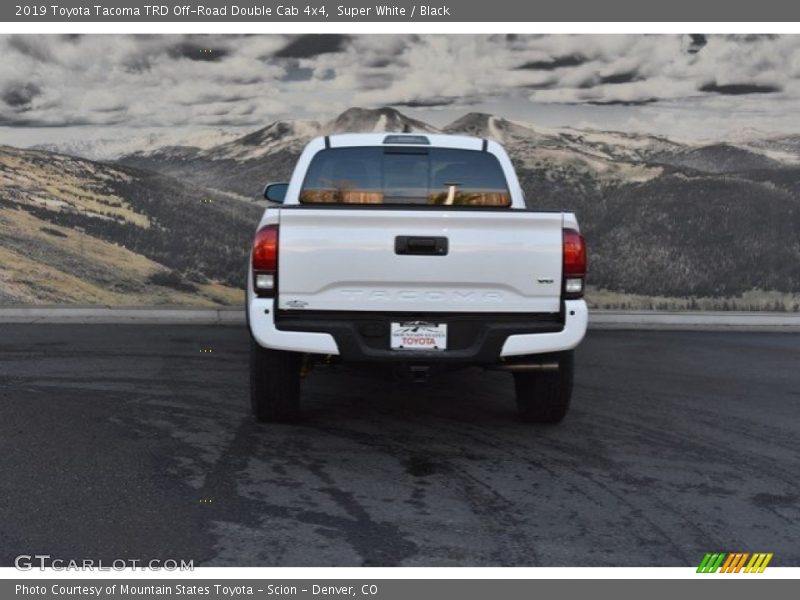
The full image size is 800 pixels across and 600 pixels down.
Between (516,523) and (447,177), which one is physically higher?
(447,177)

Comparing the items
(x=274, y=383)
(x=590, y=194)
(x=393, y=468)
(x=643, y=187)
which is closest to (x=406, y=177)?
(x=274, y=383)

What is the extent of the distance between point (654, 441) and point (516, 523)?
214 centimetres

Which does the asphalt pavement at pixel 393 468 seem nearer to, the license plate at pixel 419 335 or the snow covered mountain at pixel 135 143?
the license plate at pixel 419 335

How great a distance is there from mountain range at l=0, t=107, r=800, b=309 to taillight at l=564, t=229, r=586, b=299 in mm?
7982

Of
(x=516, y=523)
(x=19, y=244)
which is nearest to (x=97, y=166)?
(x=19, y=244)

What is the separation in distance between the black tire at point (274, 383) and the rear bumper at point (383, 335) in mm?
430

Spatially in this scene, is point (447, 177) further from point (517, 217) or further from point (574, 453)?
point (574, 453)

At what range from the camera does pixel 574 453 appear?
6449mm

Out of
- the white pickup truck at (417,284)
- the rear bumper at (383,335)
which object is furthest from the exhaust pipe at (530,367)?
the rear bumper at (383,335)

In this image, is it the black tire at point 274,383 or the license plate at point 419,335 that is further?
the black tire at point 274,383

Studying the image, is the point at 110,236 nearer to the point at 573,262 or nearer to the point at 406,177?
the point at 406,177

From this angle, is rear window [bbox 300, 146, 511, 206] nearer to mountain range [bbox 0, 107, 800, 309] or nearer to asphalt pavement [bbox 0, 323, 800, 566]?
asphalt pavement [bbox 0, 323, 800, 566]

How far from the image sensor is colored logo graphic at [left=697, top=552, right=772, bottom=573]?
14.6 ft

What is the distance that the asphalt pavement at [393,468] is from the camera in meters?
4.70
